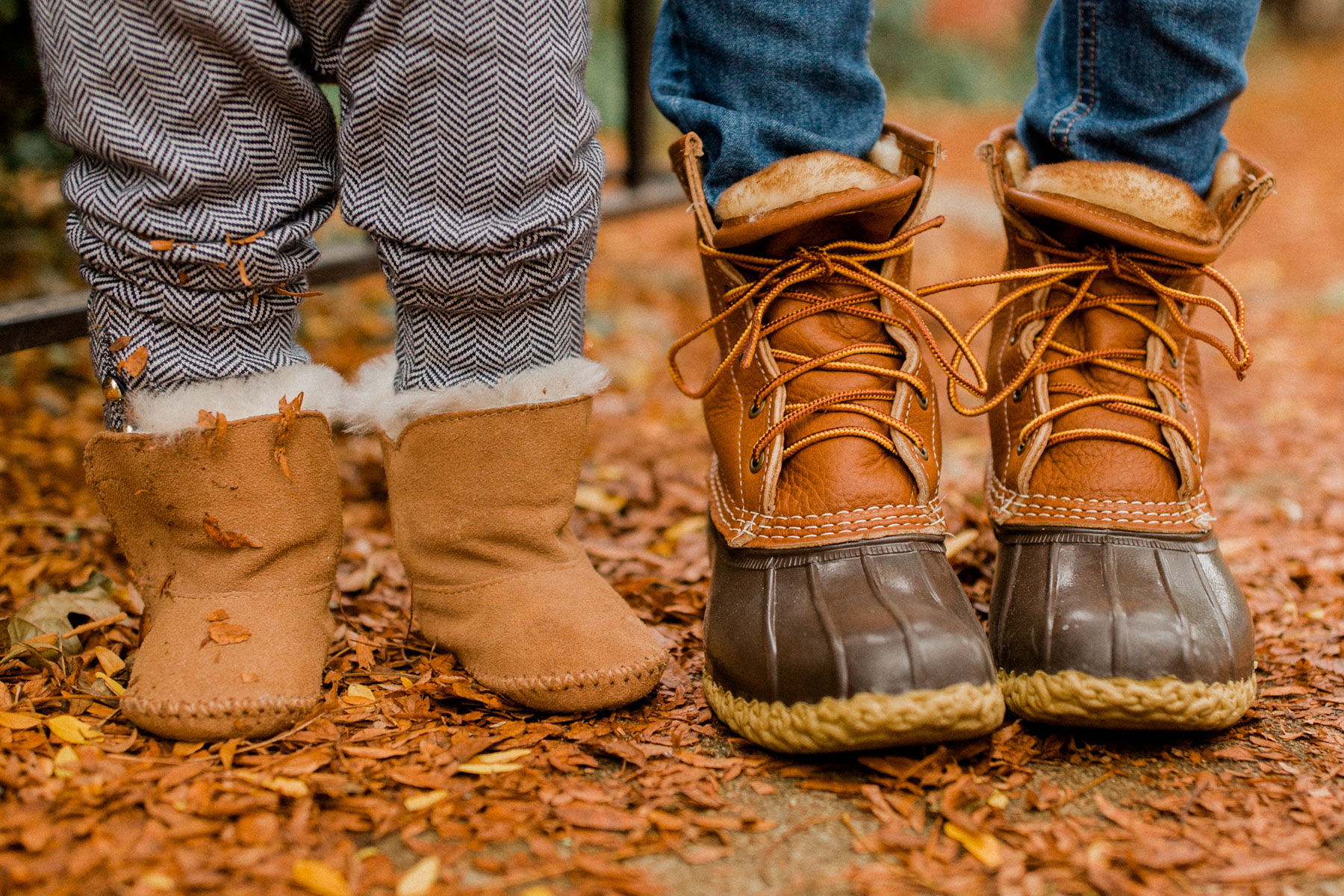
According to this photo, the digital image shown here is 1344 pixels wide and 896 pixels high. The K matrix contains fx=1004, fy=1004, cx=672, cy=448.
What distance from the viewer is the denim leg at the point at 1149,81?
51.3 inches

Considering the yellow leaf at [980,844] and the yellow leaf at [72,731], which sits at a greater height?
the yellow leaf at [980,844]

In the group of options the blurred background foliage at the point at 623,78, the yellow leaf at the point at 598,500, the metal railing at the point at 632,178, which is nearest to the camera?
the yellow leaf at the point at 598,500

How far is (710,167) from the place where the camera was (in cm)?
131

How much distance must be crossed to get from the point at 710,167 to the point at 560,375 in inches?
13.3

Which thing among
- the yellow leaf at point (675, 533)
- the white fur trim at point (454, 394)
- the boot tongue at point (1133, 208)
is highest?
the boot tongue at point (1133, 208)

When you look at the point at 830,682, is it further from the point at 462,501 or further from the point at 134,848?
the point at 134,848

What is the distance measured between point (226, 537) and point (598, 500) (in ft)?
2.96

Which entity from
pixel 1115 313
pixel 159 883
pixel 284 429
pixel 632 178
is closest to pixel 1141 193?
pixel 1115 313

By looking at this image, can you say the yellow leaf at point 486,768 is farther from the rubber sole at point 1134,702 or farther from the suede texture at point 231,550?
the rubber sole at point 1134,702

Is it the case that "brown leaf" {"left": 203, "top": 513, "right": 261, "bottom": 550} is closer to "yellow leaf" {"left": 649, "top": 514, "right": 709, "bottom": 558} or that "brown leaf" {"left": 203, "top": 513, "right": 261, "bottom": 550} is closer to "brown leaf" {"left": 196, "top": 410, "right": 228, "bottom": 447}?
"brown leaf" {"left": 196, "top": 410, "right": 228, "bottom": 447}

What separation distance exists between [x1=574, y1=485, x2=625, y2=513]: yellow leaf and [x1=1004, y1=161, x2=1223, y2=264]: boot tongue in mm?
1002

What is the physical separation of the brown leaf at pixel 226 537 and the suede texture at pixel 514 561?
181 millimetres

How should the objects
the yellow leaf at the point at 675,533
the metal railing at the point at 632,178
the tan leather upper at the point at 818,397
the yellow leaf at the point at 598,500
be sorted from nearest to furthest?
the tan leather upper at the point at 818,397 → the yellow leaf at the point at 675,533 → the yellow leaf at the point at 598,500 → the metal railing at the point at 632,178

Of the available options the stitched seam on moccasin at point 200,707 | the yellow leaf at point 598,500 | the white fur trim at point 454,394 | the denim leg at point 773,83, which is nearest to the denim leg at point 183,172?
the white fur trim at point 454,394
